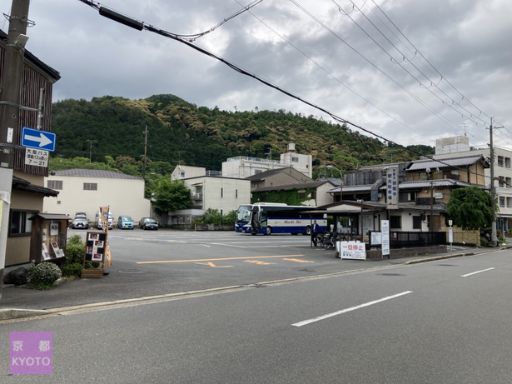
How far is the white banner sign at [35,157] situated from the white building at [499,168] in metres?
57.2

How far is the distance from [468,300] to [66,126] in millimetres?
82317

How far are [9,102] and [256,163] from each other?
76.3m

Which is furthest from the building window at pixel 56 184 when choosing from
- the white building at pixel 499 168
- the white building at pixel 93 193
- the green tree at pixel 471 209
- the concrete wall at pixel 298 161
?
the white building at pixel 499 168

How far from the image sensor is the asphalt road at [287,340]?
Result: 5.04 m

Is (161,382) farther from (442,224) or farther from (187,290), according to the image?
(442,224)

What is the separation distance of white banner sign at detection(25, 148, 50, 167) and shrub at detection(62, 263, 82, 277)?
4788mm

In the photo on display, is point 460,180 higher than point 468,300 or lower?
higher

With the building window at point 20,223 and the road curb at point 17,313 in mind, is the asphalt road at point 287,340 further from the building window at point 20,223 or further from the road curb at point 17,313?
the building window at point 20,223

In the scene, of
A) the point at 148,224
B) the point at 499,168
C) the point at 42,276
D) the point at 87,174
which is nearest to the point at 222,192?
the point at 148,224

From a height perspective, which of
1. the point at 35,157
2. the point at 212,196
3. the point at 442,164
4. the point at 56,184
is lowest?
the point at 35,157

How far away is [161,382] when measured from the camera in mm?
4738

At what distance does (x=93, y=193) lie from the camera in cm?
5656

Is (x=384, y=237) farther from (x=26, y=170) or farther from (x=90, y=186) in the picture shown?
(x=90, y=186)

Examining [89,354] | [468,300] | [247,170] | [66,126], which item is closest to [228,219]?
[247,170]
